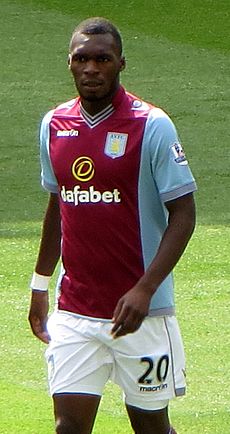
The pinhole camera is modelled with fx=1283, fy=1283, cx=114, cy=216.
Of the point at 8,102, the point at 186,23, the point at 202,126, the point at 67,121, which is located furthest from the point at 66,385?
the point at 186,23

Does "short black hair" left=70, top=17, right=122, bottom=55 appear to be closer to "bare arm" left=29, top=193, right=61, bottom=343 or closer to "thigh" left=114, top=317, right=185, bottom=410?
"bare arm" left=29, top=193, right=61, bottom=343

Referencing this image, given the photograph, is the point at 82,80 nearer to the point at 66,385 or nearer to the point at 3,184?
the point at 66,385

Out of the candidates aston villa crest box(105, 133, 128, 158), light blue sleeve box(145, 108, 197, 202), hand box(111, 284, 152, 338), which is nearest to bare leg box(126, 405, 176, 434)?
hand box(111, 284, 152, 338)

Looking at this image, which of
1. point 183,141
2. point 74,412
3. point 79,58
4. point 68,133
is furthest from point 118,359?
point 183,141

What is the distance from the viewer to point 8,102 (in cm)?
1623

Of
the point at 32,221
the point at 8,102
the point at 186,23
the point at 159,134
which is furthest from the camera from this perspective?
the point at 186,23

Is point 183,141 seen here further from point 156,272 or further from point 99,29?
point 156,272

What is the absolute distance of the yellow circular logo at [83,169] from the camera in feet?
15.9

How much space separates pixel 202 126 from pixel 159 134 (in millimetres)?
10392

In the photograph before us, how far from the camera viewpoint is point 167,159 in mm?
4773

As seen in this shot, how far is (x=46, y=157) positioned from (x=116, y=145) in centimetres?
41

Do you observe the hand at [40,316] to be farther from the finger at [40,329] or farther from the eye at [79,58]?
the eye at [79,58]

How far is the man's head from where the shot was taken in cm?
482

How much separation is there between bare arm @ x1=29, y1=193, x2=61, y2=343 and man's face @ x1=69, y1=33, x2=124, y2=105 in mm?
550
